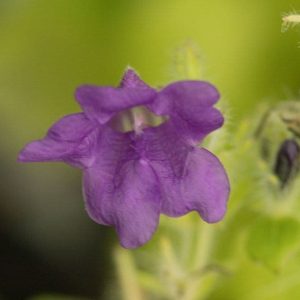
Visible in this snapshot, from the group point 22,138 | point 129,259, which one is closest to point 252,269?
point 129,259

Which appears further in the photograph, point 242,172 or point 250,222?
point 250,222

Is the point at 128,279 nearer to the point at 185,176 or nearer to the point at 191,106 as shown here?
the point at 185,176

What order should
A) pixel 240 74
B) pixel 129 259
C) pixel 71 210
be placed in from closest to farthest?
pixel 129 259
pixel 240 74
pixel 71 210

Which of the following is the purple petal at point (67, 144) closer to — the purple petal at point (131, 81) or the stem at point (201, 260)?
the purple petal at point (131, 81)

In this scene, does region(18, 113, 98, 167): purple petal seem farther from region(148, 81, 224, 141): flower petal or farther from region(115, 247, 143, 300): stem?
region(115, 247, 143, 300): stem

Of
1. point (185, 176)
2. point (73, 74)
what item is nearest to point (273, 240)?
point (185, 176)

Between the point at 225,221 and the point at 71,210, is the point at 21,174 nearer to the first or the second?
the point at 71,210

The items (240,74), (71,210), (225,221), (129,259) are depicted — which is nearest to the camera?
(225,221)

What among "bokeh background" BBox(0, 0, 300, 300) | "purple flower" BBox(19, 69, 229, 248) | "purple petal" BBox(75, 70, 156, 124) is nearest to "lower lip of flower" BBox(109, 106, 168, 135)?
"purple flower" BBox(19, 69, 229, 248)
